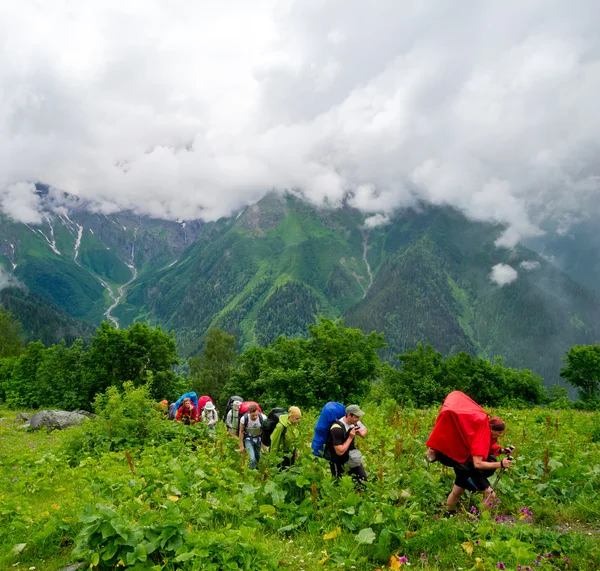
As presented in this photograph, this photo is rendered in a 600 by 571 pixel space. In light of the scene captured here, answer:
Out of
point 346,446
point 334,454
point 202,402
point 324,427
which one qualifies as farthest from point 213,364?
point 346,446

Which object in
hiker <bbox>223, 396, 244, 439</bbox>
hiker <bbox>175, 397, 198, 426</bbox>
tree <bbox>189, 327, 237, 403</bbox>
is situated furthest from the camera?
tree <bbox>189, 327, 237, 403</bbox>

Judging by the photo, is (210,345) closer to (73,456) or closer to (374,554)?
(73,456)

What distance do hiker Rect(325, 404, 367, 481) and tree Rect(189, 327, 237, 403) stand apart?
59.7m

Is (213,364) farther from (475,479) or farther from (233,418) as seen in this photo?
(475,479)

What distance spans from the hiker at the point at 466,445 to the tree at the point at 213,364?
6105 centimetres

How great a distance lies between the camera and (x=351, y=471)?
7.83 meters

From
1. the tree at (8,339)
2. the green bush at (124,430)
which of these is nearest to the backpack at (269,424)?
the green bush at (124,430)

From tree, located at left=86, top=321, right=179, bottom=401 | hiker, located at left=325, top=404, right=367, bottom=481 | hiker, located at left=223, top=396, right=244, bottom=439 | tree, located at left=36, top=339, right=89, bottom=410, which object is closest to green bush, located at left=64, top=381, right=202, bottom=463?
hiker, located at left=223, top=396, right=244, bottom=439

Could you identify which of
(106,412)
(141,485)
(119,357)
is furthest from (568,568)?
(119,357)

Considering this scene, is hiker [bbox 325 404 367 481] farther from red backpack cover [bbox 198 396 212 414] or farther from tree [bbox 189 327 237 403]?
tree [bbox 189 327 237 403]

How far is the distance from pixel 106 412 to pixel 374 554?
10702mm

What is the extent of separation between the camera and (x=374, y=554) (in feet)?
18.0

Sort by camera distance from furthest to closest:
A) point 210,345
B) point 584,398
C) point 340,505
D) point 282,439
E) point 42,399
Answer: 1. point 210,345
2. point 584,398
3. point 42,399
4. point 282,439
5. point 340,505

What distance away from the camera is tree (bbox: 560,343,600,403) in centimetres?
5878
